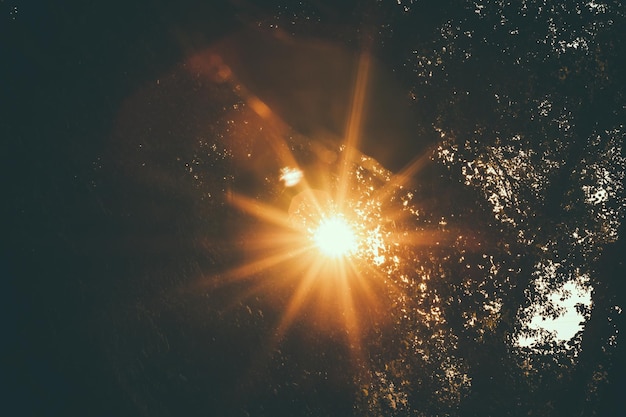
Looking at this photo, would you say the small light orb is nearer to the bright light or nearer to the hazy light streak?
the hazy light streak

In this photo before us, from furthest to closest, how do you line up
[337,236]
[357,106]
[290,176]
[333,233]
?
[337,236] < [333,233] < [290,176] < [357,106]

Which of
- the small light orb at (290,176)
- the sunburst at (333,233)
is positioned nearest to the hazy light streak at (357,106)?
the sunburst at (333,233)

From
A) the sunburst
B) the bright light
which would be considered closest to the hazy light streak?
the sunburst

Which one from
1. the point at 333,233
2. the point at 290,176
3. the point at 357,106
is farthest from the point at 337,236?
the point at 357,106

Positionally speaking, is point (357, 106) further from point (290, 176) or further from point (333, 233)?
point (333, 233)

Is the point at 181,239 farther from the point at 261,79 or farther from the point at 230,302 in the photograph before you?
the point at 261,79

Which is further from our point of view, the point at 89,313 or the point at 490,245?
the point at 490,245

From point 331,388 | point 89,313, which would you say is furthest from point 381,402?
point 89,313
